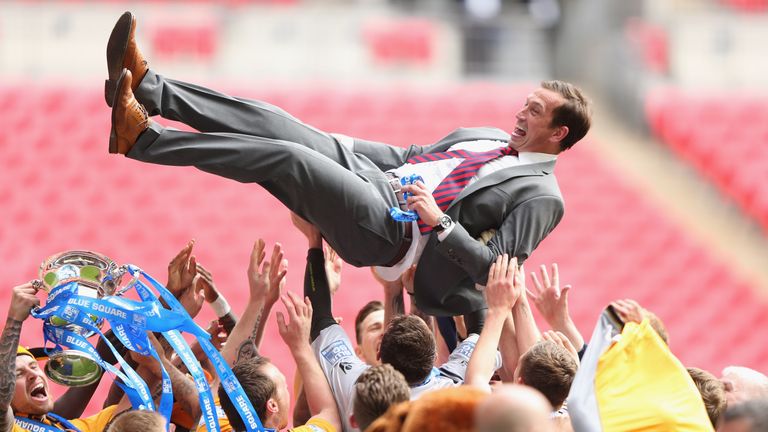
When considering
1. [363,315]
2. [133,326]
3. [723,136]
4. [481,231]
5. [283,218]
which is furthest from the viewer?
[723,136]

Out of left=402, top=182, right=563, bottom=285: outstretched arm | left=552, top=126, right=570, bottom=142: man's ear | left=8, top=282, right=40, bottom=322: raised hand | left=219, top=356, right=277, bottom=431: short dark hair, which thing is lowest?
left=219, top=356, right=277, bottom=431: short dark hair

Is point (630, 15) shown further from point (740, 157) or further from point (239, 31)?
point (239, 31)

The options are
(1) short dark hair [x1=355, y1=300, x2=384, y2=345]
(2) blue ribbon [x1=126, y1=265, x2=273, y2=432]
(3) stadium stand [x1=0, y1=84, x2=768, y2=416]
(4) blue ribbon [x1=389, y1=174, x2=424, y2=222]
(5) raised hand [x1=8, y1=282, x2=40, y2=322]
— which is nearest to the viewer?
(2) blue ribbon [x1=126, y1=265, x2=273, y2=432]

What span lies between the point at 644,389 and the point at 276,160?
1219mm

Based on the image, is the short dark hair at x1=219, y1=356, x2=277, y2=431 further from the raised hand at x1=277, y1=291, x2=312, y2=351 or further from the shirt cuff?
the shirt cuff

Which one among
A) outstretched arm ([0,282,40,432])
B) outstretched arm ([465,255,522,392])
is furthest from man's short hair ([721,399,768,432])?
outstretched arm ([0,282,40,432])

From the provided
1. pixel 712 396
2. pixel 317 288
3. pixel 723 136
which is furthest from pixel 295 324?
pixel 723 136

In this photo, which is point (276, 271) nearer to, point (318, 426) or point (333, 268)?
point (333, 268)

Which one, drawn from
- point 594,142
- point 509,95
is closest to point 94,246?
point 509,95

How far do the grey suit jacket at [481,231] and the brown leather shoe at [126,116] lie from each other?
925mm

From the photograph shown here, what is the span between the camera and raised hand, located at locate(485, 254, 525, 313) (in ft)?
9.99

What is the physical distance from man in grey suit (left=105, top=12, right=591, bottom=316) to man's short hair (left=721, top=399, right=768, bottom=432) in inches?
39.6

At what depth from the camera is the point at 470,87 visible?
10195 millimetres

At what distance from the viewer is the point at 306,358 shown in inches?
120
